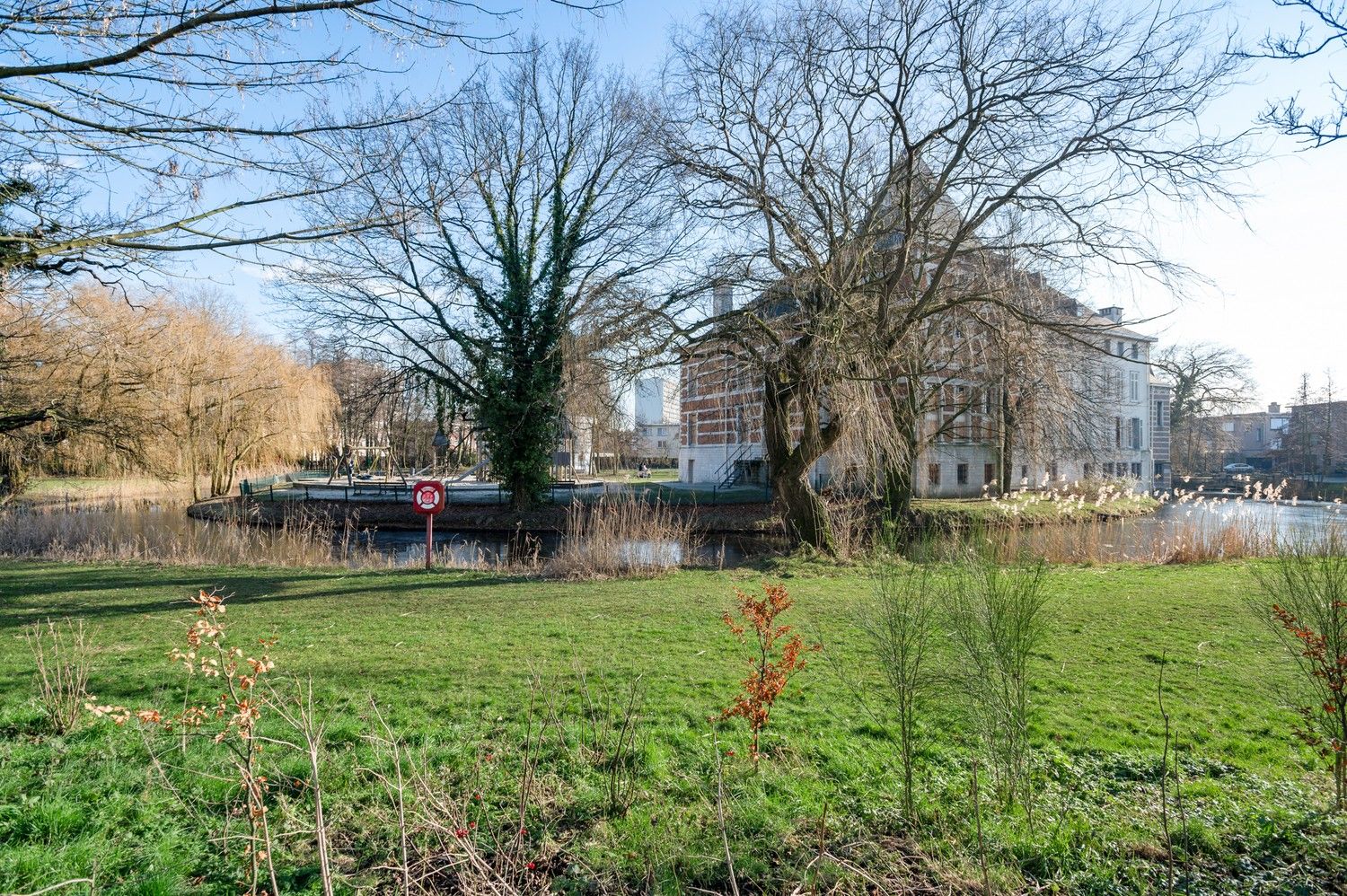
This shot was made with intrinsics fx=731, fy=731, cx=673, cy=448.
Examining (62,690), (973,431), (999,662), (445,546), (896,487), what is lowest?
(445,546)

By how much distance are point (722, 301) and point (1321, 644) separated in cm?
951

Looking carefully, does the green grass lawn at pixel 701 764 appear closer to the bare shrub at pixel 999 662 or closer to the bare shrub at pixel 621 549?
the bare shrub at pixel 999 662

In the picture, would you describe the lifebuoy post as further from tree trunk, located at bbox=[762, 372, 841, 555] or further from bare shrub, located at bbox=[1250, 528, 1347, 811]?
bare shrub, located at bbox=[1250, 528, 1347, 811]

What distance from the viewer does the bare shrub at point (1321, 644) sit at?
334 centimetres

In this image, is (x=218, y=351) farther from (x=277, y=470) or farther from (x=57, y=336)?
(x=57, y=336)

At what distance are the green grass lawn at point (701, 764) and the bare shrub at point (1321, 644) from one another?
208mm

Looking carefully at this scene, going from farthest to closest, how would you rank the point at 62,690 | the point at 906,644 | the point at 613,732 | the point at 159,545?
the point at 159,545, the point at 62,690, the point at 613,732, the point at 906,644

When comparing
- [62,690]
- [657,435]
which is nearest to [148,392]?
[62,690]

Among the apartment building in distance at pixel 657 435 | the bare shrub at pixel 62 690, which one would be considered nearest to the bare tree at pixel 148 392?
the bare shrub at pixel 62 690

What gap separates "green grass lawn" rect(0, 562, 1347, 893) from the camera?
104 inches

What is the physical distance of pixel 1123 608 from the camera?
799 centimetres

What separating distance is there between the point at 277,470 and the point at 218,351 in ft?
26.2

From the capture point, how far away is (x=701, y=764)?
11.8 ft

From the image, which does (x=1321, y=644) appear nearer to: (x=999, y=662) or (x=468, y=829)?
(x=999, y=662)
